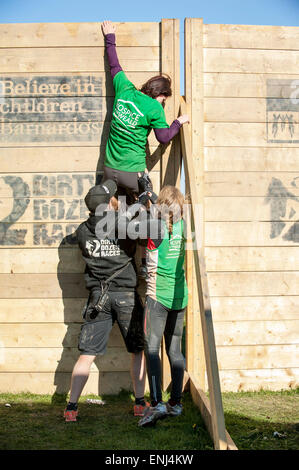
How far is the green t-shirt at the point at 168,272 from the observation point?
11.5 feet

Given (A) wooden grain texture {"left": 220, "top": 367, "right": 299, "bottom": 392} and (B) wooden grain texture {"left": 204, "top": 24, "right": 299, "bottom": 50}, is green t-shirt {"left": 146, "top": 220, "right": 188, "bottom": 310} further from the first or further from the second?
(B) wooden grain texture {"left": 204, "top": 24, "right": 299, "bottom": 50}

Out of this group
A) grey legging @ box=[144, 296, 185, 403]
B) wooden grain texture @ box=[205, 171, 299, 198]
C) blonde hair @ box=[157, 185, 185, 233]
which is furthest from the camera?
wooden grain texture @ box=[205, 171, 299, 198]

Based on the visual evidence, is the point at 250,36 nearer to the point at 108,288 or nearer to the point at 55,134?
the point at 55,134

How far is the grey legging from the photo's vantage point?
3.43 m

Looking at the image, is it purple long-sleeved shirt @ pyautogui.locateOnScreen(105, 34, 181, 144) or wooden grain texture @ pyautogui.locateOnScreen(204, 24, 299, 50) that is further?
wooden grain texture @ pyautogui.locateOnScreen(204, 24, 299, 50)

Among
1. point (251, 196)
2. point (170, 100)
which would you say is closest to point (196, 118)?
point (170, 100)

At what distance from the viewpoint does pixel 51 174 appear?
427 centimetres

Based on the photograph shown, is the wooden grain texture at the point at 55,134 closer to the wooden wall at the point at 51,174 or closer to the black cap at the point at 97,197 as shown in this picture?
the wooden wall at the point at 51,174

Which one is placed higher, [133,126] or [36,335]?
[133,126]

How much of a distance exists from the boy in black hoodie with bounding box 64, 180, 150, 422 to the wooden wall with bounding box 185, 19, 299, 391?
0.88m

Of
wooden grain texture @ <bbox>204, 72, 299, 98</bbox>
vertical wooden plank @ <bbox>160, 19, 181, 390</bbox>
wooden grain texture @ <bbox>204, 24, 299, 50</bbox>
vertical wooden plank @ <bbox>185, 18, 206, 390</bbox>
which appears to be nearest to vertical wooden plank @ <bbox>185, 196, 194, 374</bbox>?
vertical wooden plank @ <bbox>185, 18, 206, 390</bbox>

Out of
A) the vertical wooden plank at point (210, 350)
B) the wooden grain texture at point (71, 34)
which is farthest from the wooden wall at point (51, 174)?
the vertical wooden plank at point (210, 350)

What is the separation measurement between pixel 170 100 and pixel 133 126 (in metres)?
0.53
